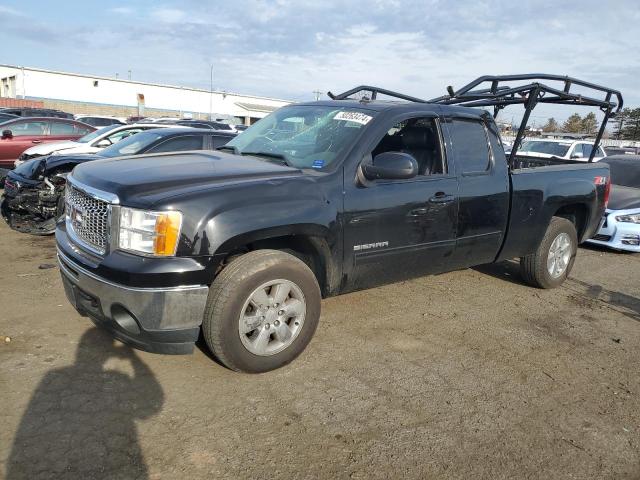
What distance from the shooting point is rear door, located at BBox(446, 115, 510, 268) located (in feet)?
14.5

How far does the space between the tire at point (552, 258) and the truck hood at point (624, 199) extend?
285 cm

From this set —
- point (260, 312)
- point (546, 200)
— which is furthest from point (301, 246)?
point (546, 200)

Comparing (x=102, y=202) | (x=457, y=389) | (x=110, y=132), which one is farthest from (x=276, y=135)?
(x=110, y=132)

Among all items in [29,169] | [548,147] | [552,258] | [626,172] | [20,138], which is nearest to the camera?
[552,258]

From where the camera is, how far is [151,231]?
9.52 feet

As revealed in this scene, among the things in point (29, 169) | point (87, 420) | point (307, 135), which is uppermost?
point (307, 135)

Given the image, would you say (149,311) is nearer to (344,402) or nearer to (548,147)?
(344,402)

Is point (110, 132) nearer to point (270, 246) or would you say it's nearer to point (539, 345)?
point (270, 246)

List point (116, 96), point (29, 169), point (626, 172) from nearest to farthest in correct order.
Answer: point (29, 169)
point (626, 172)
point (116, 96)

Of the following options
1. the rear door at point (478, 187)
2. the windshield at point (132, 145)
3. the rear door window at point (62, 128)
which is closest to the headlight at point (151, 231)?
the rear door at point (478, 187)

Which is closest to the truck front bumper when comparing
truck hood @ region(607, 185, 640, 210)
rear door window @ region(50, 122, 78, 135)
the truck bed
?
the truck bed

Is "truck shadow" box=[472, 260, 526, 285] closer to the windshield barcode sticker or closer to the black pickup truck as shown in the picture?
the black pickup truck

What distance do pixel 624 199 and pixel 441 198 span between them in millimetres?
5532

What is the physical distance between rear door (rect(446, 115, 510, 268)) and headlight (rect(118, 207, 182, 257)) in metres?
2.52
